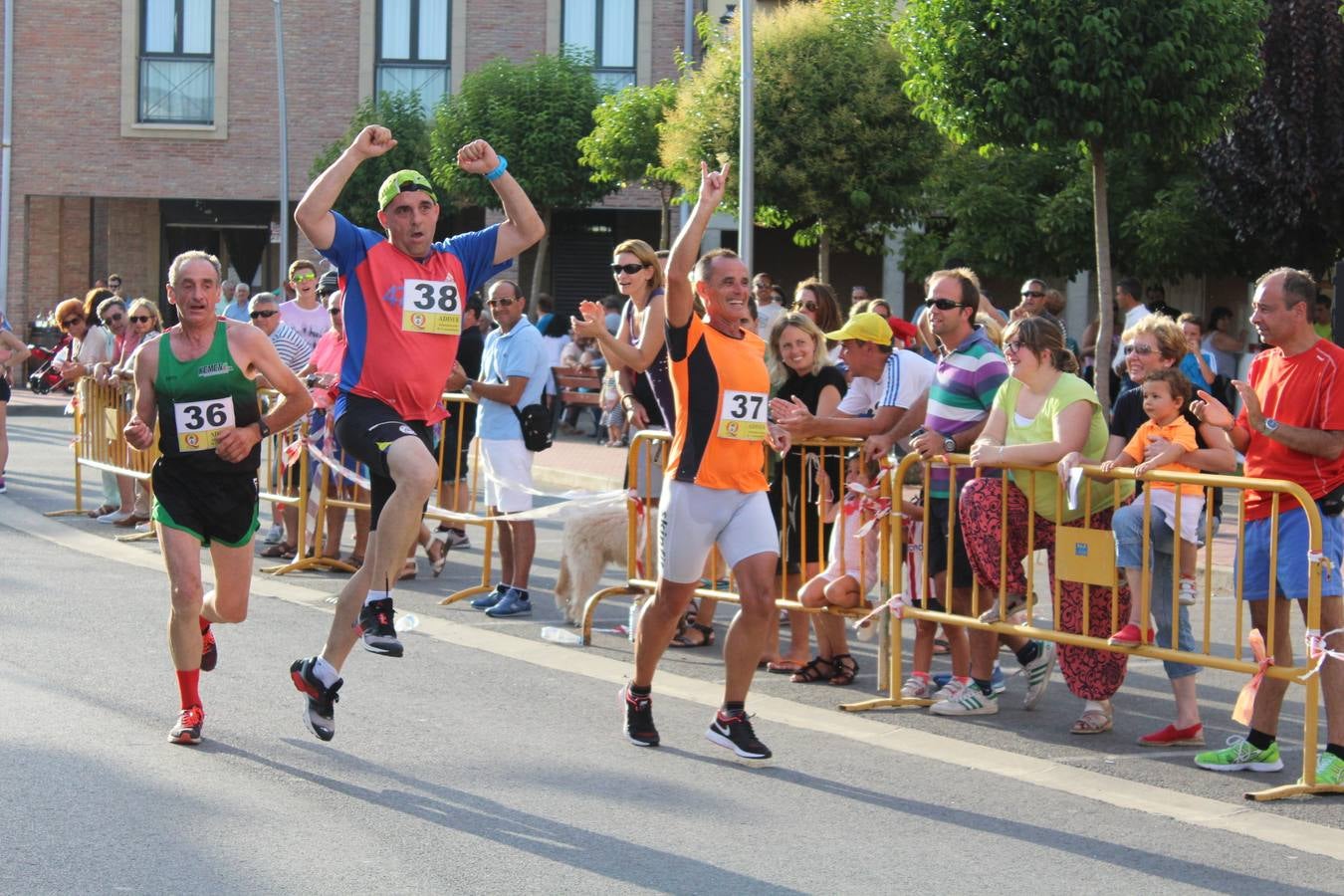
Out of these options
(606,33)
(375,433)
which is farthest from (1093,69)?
(606,33)

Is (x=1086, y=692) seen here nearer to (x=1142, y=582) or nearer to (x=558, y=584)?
(x=1142, y=582)

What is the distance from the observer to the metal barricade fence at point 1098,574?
6.66m

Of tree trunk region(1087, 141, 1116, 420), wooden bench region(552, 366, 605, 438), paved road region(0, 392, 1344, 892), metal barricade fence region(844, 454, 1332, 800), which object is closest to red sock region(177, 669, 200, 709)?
paved road region(0, 392, 1344, 892)

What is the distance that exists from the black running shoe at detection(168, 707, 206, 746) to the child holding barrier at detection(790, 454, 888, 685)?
2966 millimetres

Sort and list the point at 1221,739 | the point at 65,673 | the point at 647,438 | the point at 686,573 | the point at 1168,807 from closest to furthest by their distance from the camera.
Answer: the point at 1168,807
the point at 686,573
the point at 1221,739
the point at 65,673
the point at 647,438

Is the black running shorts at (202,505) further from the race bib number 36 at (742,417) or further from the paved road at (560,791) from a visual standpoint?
the race bib number 36 at (742,417)

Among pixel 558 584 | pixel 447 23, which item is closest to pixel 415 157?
pixel 447 23

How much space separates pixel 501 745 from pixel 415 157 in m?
29.2

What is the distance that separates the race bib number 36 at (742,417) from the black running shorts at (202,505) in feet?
6.38

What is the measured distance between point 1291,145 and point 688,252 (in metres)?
17.4

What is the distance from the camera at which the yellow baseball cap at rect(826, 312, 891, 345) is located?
348 inches

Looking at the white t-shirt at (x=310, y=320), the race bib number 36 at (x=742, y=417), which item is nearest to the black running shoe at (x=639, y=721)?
the race bib number 36 at (x=742, y=417)

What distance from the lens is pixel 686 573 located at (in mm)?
7074

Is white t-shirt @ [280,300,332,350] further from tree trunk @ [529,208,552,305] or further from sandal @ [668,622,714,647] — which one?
tree trunk @ [529,208,552,305]
